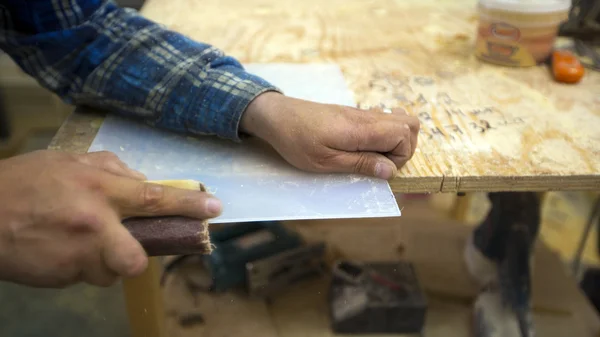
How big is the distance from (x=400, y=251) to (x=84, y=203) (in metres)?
0.71

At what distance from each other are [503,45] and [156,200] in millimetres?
600

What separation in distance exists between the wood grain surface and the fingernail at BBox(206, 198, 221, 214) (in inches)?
7.5

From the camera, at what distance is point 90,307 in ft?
1.93

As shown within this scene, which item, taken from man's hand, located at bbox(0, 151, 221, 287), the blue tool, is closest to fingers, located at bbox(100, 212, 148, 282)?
man's hand, located at bbox(0, 151, 221, 287)

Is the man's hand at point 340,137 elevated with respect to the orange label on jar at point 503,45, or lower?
elevated

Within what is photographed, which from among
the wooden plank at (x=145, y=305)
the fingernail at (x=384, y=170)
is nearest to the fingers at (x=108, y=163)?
the wooden plank at (x=145, y=305)

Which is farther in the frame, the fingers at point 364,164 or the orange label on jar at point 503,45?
→ the orange label on jar at point 503,45

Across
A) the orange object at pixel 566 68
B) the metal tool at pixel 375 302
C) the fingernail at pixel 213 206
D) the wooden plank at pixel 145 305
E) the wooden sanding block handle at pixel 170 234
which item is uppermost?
the fingernail at pixel 213 206

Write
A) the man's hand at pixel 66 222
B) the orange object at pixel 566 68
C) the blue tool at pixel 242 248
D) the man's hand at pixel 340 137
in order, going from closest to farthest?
1. the man's hand at pixel 66 222
2. the man's hand at pixel 340 137
3. the orange object at pixel 566 68
4. the blue tool at pixel 242 248

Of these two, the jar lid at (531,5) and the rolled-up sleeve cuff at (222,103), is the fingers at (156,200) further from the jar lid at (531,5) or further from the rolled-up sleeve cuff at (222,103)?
the jar lid at (531,5)

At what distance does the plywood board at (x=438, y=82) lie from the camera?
53cm

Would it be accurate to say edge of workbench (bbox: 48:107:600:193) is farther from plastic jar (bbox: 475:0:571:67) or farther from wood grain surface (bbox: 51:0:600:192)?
plastic jar (bbox: 475:0:571:67)

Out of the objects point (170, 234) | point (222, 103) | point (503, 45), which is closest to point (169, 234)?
point (170, 234)

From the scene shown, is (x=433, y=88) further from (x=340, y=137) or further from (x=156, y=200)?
(x=156, y=200)
